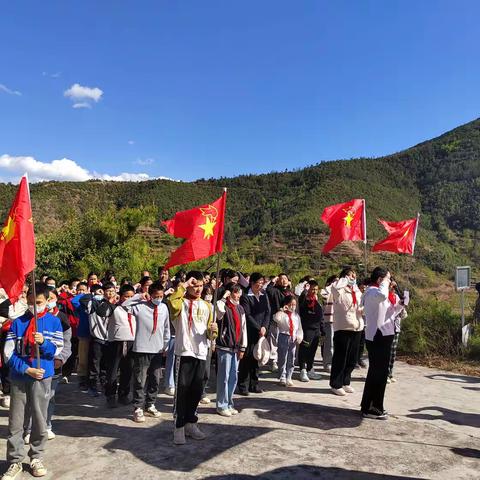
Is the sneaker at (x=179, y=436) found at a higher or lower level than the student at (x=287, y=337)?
lower

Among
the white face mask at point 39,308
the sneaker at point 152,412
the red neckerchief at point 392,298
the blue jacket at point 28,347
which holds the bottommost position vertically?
the sneaker at point 152,412

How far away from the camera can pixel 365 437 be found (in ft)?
16.9

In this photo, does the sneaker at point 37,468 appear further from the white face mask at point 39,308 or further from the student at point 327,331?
the student at point 327,331

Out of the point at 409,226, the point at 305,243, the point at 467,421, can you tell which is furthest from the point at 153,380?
the point at 305,243

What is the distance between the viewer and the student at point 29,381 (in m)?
4.19

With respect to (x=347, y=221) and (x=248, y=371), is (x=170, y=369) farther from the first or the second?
(x=347, y=221)

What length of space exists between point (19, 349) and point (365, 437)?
363 centimetres

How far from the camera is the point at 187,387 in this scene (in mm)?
4988

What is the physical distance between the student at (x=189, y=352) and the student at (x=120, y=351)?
1.20m

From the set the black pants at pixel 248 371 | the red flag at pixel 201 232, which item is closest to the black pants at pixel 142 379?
the red flag at pixel 201 232

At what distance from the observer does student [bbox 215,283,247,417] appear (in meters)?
5.81

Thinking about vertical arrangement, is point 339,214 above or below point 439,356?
above

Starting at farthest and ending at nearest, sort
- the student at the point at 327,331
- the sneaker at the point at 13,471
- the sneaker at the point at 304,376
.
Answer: the student at the point at 327,331 → the sneaker at the point at 304,376 → the sneaker at the point at 13,471

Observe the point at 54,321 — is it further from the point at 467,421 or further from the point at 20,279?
the point at 467,421
